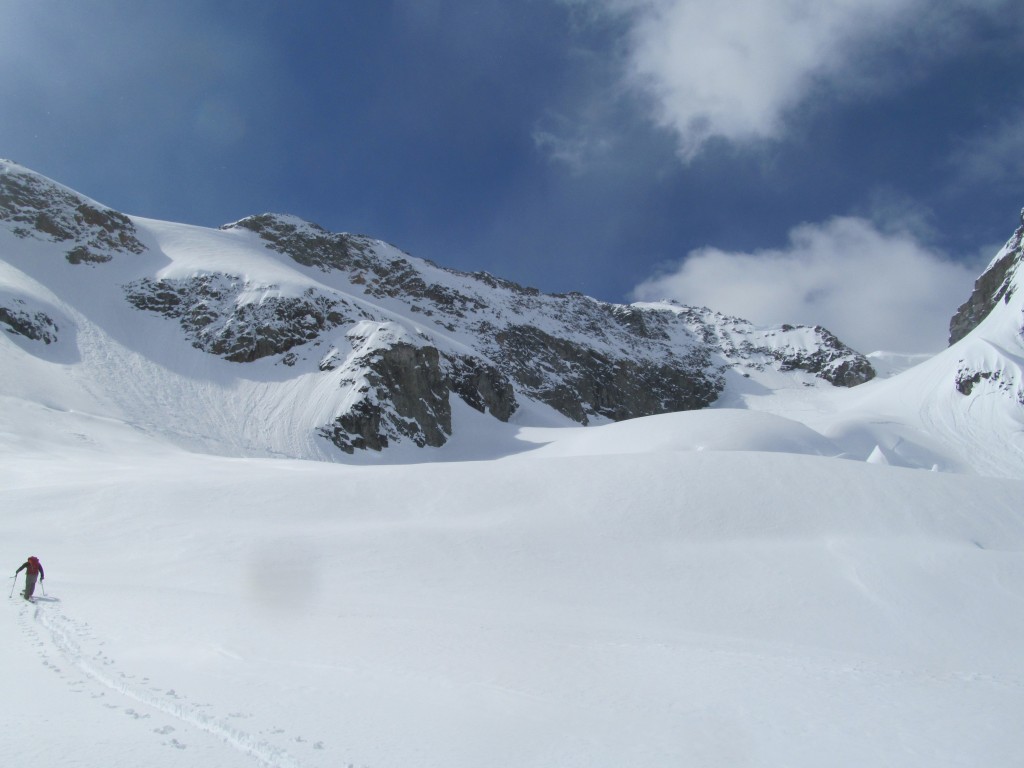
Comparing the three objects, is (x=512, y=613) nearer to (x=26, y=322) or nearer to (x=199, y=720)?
(x=199, y=720)

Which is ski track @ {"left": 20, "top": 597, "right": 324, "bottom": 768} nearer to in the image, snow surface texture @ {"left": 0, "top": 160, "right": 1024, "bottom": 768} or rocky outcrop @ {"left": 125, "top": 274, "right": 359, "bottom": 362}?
snow surface texture @ {"left": 0, "top": 160, "right": 1024, "bottom": 768}

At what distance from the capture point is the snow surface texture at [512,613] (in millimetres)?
5715

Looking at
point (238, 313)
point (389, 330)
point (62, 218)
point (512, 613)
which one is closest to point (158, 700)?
point (512, 613)

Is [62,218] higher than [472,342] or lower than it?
lower

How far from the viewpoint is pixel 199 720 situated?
17.6 feet

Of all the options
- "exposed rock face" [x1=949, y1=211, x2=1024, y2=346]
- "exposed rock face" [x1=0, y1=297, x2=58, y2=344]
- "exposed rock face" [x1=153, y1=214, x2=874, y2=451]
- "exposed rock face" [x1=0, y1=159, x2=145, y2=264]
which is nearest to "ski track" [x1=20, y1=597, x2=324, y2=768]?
"exposed rock face" [x1=153, y1=214, x2=874, y2=451]

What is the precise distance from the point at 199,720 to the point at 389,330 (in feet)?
202

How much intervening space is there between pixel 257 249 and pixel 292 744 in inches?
3780

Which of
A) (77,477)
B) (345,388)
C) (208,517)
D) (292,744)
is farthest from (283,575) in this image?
(345,388)

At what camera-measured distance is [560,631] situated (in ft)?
35.6

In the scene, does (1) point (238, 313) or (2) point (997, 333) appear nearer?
(1) point (238, 313)

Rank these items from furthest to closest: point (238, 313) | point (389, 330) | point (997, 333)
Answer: point (997, 333) < point (389, 330) < point (238, 313)

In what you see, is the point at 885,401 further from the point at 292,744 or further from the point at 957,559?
the point at 292,744

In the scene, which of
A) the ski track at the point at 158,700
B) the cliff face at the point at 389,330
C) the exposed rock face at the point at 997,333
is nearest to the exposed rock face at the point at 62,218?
the cliff face at the point at 389,330
